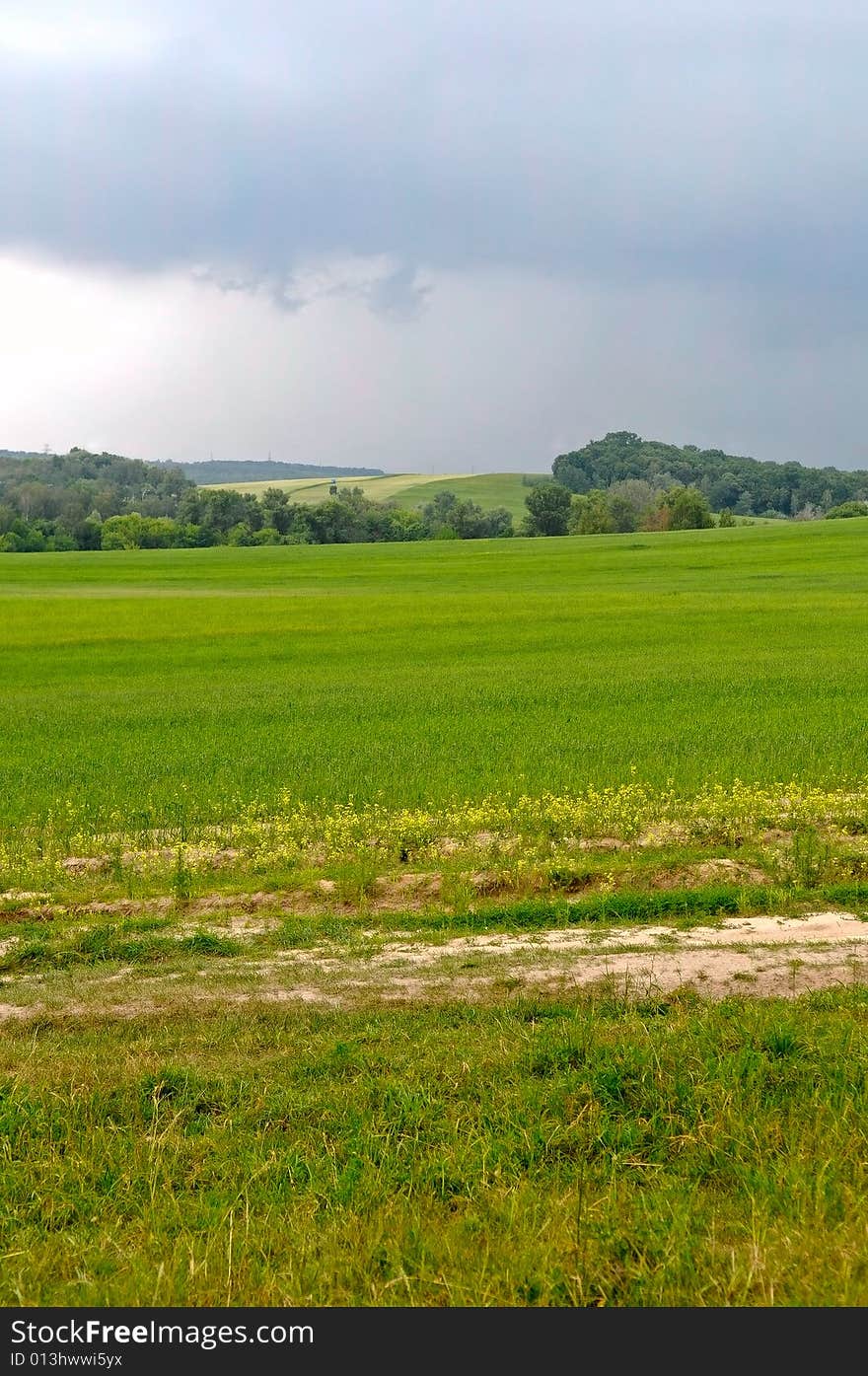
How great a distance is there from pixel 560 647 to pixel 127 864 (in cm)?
2828

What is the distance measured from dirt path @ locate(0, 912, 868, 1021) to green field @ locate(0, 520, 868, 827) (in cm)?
755

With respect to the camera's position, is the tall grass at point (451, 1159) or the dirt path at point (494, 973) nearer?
the tall grass at point (451, 1159)

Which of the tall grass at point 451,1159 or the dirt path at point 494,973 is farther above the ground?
the tall grass at point 451,1159

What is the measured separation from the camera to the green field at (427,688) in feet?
67.3

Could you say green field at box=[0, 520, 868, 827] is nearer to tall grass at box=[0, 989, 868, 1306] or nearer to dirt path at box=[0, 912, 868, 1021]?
dirt path at box=[0, 912, 868, 1021]

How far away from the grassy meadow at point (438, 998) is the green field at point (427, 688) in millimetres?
221

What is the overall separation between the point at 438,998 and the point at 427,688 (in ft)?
74.5

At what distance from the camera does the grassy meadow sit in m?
5.41

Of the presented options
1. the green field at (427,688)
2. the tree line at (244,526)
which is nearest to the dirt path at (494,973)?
the green field at (427,688)

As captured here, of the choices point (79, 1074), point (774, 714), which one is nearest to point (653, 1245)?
point (79, 1074)

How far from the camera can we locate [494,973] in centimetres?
998

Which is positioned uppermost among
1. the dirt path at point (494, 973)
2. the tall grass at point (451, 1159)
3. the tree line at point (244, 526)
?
the tree line at point (244, 526)

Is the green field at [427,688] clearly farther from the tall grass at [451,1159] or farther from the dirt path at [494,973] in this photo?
the tall grass at [451,1159]
